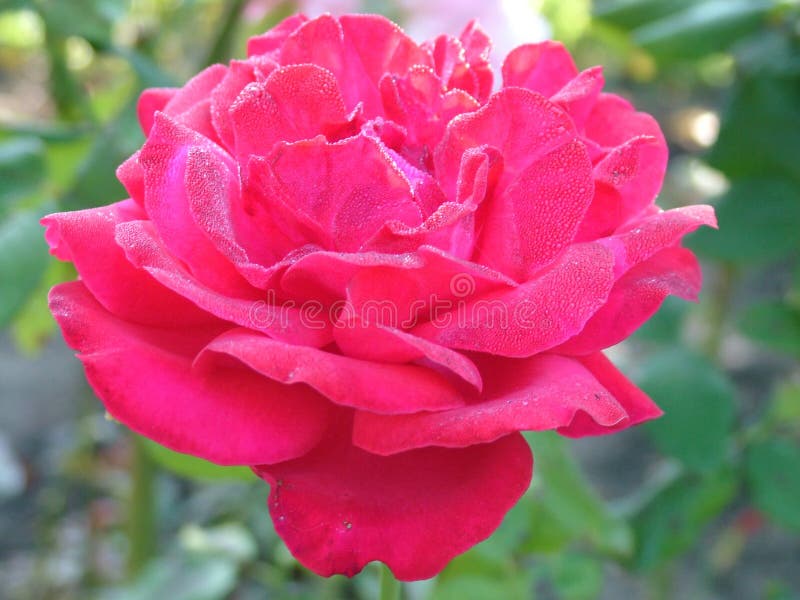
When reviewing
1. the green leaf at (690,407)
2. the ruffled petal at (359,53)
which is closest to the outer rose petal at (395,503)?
the ruffled petal at (359,53)

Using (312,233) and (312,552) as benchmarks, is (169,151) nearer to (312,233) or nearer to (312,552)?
(312,233)

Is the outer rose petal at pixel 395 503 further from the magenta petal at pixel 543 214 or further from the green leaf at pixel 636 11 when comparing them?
the green leaf at pixel 636 11

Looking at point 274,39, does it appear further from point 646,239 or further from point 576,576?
point 576,576

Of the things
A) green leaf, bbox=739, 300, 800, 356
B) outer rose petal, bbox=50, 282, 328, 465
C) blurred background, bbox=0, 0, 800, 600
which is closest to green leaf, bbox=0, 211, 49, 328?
blurred background, bbox=0, 0, 800, 600

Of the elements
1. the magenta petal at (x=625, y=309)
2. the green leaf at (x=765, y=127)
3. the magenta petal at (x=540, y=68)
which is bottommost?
the green leaf at (x=765, y=127)

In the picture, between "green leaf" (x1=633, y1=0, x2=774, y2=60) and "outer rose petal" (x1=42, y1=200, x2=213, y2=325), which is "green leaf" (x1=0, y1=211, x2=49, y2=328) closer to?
"outer rose petal" (x1=42, y1=200, x2=213, y2=325)

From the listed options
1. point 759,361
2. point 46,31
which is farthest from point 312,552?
point 759,361

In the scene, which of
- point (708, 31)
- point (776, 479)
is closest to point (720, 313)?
point (776, 479)
